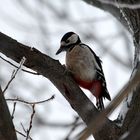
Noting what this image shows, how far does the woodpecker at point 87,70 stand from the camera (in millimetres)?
3350

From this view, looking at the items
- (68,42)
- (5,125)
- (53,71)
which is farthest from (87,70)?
(5,125)

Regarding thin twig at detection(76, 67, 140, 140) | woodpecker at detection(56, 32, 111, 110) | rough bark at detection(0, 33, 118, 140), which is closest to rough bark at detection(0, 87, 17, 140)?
rough bark at detection(0, 33, 118, 140)

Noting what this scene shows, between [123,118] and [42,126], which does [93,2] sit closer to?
[42,126]

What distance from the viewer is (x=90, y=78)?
3.48 m

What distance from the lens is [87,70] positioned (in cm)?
349

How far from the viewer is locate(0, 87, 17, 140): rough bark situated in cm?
177

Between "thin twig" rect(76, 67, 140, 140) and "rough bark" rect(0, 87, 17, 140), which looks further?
"rough bark" rect(0, 87, 17, 140)

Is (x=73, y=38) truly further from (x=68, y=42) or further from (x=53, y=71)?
(x=53, y=71)

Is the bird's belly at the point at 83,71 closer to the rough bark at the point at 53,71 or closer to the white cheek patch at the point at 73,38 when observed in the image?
the white cheek patch at the point at 73,38

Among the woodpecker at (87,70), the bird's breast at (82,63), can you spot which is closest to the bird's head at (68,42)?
the woodpecker at (87,70)

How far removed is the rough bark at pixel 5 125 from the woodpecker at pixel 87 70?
1.49 metres

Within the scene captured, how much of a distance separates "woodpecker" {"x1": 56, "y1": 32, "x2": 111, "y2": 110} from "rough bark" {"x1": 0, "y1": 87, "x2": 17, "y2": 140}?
4.89ft

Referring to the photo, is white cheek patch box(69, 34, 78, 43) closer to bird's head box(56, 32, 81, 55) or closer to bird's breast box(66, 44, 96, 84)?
bird's head box(56, 32, 81, 55)

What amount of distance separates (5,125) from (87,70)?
1.77m
